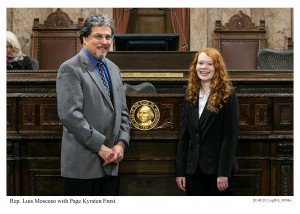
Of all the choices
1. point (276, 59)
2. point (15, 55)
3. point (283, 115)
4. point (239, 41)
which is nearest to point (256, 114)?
point (283, 115)

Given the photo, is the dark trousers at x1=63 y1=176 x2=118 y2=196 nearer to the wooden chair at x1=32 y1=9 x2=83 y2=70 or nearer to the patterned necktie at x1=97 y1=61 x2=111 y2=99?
the patterned necktie at x1=97 y1=61 x2=111 y2=99

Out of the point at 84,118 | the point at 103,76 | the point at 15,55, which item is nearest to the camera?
the point at 84,118

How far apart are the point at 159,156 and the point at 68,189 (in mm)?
684

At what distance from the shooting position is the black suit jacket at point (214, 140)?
2111mm

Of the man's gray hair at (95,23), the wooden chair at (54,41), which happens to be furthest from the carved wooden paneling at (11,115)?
the wooden chair at (54,41)

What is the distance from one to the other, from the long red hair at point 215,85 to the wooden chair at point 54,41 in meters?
3.77

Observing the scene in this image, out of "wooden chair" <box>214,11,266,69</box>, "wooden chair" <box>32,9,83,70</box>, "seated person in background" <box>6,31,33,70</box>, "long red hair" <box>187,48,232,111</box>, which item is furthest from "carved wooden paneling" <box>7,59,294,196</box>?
"wooden chair" <box>32,9,83,70</box>

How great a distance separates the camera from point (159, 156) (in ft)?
8.52

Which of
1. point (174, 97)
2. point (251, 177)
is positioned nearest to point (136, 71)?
point (174, 97)

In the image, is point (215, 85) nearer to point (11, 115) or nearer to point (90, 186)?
point (90, 186)

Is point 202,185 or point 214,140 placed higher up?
point 214,140

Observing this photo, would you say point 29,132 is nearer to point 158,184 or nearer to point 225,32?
point 158,184

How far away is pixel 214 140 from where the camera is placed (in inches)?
84.5

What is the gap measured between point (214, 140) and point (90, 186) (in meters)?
0.61
